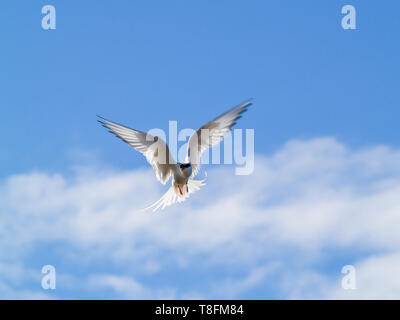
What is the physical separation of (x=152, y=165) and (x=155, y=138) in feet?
2.31

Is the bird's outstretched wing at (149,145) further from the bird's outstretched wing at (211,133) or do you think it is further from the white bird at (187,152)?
the bird's outstretched wing at (211,133)

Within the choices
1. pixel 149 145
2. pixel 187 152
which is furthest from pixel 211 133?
pixel 149 145

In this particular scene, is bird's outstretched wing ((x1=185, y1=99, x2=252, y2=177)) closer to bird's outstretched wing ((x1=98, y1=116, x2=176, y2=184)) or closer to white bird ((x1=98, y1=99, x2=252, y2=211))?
white bird ((x1=98, y1=99, x2=252, y2=211))

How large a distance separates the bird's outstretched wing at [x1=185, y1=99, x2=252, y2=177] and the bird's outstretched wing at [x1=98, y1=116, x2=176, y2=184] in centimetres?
59

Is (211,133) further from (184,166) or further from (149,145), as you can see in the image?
(149,145)

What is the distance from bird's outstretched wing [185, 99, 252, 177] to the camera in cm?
1198

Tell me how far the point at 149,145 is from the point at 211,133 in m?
1.54

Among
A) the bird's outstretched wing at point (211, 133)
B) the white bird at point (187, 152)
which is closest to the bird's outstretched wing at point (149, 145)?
the white bird at point (187, 152)

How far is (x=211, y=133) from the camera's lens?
12281mm

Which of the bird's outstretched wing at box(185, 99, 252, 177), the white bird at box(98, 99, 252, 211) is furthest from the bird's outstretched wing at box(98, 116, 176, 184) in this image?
the bird's outstretched wing at box(185, 99, 252, 177)
